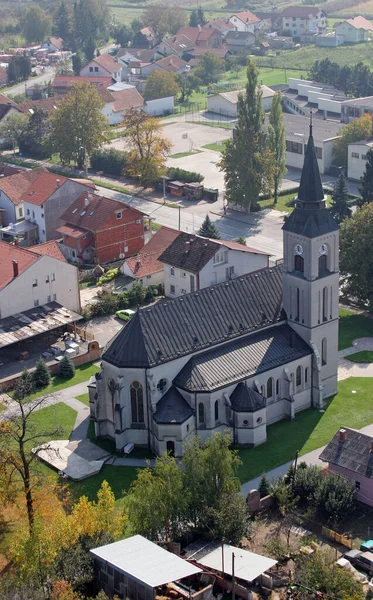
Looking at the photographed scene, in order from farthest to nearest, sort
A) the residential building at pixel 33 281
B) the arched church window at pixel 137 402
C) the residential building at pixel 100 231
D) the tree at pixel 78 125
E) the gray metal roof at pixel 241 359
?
the tree at pixel 78 125 < the residential building at pixel 100 231 < the residential building at pixel 33 281 < the gray metal roof at pixel 241 359 < the arched church window at pixel 137 402

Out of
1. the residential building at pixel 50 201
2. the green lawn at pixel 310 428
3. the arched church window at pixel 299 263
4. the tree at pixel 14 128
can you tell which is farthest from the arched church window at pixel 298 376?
the tree at pixel 14 128

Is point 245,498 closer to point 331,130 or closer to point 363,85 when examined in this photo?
point 331,130

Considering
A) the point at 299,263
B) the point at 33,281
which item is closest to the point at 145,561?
the point at 299,263

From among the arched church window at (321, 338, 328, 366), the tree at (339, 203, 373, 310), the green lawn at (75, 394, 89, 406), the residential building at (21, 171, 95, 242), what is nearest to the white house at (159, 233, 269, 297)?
the tree at (339, 203, 373, 310)

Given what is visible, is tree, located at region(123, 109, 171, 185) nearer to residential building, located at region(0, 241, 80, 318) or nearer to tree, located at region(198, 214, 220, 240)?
tree, located at region(198, 214, 220, 240)

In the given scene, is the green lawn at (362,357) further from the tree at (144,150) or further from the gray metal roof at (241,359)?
the tree at (144,150)

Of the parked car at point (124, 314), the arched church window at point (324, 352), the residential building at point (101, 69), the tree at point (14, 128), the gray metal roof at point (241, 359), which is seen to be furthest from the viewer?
the residential building at point (101, 69)

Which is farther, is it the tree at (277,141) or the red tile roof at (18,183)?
the tree at (277,141)
